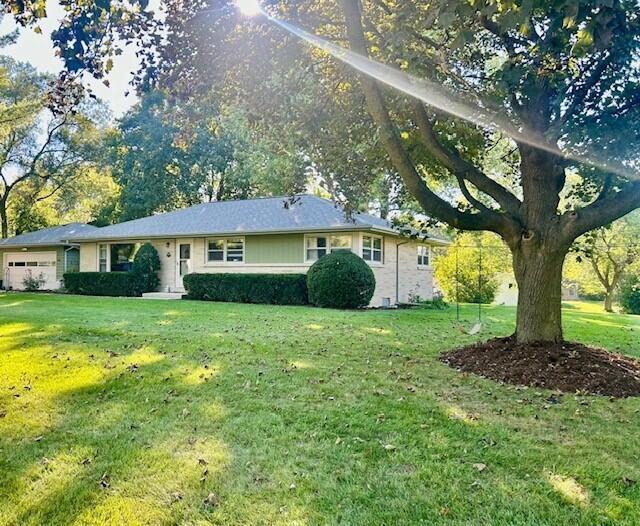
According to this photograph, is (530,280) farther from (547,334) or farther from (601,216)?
(601,216)

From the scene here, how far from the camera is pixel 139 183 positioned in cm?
3228

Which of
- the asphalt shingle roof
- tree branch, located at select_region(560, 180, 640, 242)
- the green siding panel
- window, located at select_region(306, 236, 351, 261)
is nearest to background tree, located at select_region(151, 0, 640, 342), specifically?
tree branch, located at select_region(560, 180, 640, 242)

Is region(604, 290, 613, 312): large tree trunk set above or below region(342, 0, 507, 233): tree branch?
below

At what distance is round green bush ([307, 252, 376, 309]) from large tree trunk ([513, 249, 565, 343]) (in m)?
9.10

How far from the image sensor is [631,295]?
23.6m

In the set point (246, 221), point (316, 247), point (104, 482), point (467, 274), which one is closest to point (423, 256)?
point (467, 274)

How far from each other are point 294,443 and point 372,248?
15.3m

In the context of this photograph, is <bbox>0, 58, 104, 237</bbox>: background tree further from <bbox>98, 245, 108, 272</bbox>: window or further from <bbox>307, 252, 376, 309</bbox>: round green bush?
<bbox>307, 252, 376, 309</bbox>: round green bush

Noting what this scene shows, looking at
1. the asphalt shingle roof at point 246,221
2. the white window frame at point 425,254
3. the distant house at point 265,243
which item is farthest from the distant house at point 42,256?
the white window frame at point 425,254

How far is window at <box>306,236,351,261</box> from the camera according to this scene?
1838 centimetres

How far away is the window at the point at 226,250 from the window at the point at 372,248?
516cm

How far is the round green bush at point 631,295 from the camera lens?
2339cm

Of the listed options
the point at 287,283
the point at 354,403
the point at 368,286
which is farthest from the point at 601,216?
the point at 287,283

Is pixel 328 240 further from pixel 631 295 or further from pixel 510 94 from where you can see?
pixel 631 295
